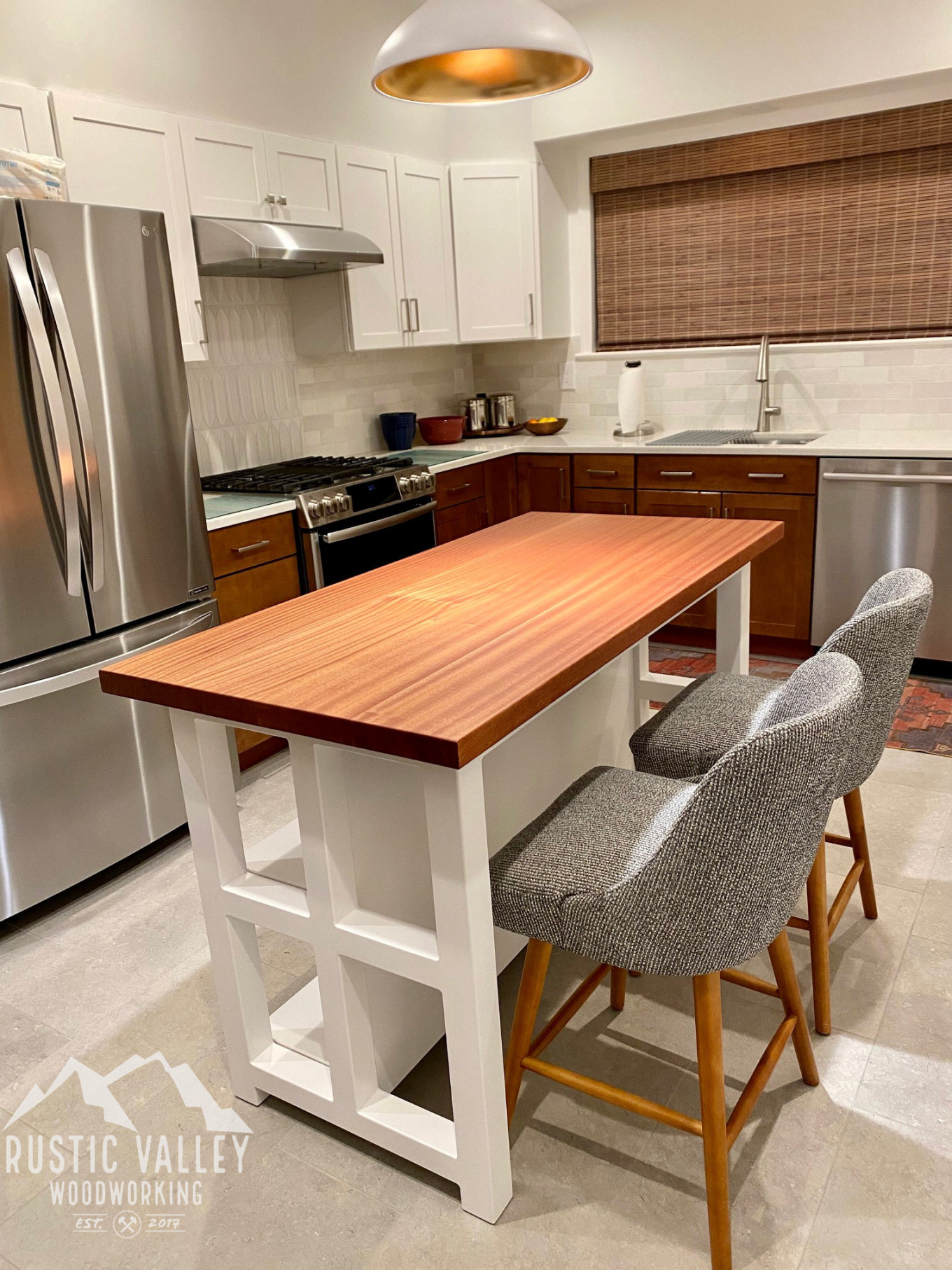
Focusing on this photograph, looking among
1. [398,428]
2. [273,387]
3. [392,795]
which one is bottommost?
[392,795]

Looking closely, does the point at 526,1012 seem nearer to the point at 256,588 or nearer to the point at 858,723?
the point at 858,723

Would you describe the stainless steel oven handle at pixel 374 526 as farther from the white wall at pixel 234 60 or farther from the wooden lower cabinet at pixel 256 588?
the white wall at pixel 234 60

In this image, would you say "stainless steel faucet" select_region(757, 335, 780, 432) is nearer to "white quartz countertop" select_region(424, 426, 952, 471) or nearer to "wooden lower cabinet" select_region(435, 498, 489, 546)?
"white quartz countertop" select_region(424, 426, 952, 471)

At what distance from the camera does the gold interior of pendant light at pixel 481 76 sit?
87.7 inches

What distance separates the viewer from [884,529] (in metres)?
3.88

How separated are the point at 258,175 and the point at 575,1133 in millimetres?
3368

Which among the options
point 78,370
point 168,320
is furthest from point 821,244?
point 78,370

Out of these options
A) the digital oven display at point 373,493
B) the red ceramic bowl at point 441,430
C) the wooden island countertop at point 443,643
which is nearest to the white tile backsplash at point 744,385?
Answer: the red ceramic bowl at point 441,430

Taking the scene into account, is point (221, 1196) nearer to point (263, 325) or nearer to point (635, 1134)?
point (635, 1134)

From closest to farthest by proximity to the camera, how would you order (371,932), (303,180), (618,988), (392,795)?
(371,932), (392,795), (618,988), (303,180)

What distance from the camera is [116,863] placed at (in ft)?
9.50

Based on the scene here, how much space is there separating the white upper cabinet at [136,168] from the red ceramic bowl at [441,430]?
1.64 m

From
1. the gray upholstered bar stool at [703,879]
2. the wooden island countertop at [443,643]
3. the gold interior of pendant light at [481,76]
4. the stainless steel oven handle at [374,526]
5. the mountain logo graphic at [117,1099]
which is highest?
the gold interior of pendant light at [481,76]

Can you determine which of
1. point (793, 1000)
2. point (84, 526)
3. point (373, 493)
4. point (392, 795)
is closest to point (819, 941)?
point (793, 1000)
